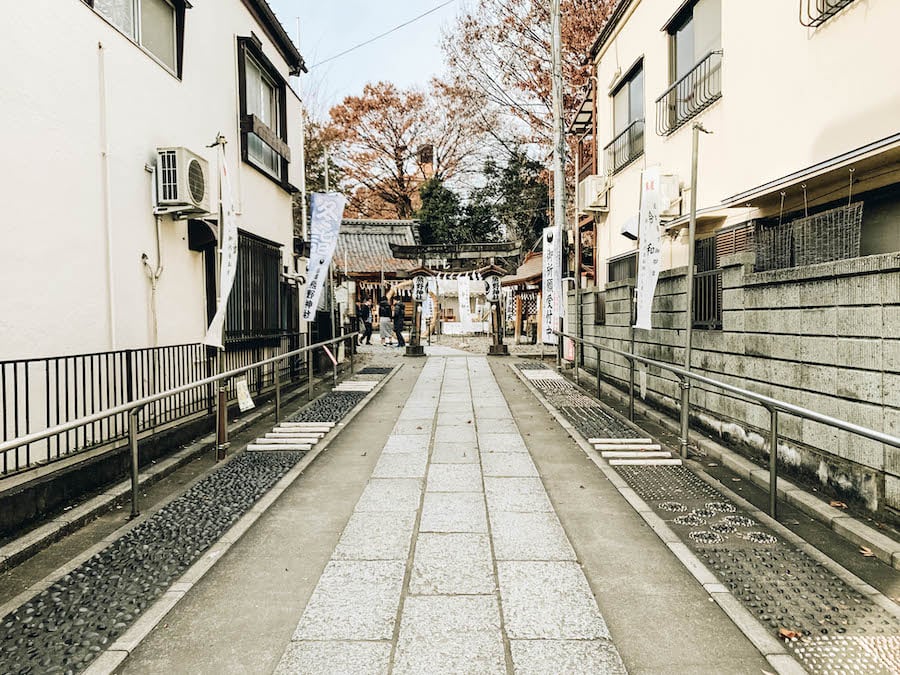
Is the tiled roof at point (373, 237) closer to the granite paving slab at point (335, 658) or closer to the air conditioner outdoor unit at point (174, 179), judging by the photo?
the air conditioner outdoor unit at point (174, 179)

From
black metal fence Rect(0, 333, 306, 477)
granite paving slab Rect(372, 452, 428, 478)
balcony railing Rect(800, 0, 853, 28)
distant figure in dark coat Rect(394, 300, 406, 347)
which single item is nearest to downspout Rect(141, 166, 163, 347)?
black metal fence Rect(0, 333, 306, 477)

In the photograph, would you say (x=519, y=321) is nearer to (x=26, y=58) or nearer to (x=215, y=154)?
(x=215, y=154)

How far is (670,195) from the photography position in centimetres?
938

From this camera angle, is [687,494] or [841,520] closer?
[841,520]

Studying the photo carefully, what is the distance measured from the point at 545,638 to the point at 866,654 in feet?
5.33

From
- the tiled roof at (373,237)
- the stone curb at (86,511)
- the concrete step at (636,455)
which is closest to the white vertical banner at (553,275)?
the concrete step at (636,455)

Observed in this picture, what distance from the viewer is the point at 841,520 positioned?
4.47 meters

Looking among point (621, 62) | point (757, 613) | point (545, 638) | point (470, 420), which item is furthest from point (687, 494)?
point (621, 62)

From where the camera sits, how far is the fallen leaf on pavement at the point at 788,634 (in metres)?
3.13

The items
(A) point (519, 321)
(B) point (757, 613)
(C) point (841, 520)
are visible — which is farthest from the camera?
(A) point (519, 321)

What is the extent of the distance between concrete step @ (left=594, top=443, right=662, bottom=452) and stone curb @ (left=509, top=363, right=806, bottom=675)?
0.74m

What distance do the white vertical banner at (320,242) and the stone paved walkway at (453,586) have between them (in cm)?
557

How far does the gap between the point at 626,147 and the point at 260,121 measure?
25.1ft

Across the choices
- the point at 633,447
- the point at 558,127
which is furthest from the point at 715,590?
the point at 558,127
